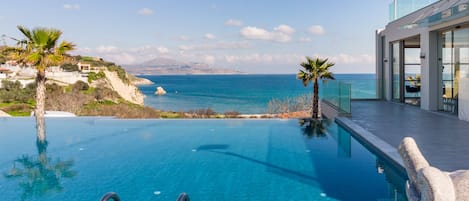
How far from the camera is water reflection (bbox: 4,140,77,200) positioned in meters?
6.61

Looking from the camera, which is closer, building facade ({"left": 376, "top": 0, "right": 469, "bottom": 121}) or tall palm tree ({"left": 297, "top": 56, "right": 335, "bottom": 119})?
building facade ({"left": 376, "top": 0, "right": 469, "bottom": 121})

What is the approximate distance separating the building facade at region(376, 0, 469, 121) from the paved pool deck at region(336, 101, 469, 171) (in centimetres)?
78

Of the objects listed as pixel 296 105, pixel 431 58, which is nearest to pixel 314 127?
pixel 431 58

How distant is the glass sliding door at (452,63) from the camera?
1286 centimetres

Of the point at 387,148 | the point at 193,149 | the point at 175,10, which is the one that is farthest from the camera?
the point at 175,10

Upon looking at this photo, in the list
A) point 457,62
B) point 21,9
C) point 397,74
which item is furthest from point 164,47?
point 457,62

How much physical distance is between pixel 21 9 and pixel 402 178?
33478 millimetres

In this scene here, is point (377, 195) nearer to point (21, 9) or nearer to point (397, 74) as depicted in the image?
point (397, 74)

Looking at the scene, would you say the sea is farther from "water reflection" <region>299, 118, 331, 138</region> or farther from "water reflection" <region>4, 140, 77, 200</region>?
"water reflection" <region>4, 140, 77, 200</region>

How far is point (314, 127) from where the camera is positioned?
1310cm

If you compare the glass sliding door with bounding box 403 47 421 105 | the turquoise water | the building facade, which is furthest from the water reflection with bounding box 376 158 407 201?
the glass sliding door with bounding box 403 47 421 105

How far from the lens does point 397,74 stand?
18.1 meters

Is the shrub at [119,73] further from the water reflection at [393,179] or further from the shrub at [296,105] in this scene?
the water reflection at [393,179]

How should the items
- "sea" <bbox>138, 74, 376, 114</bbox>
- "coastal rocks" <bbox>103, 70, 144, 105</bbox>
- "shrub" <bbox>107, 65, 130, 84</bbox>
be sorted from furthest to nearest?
"shrub" <bbox>107, 65, 130, 84</bbox>, "coastal rocks" <bbox>103, 70, 144, 105</bbox>, "sea" <bbox>138, 74, 376, 114</bbox>
